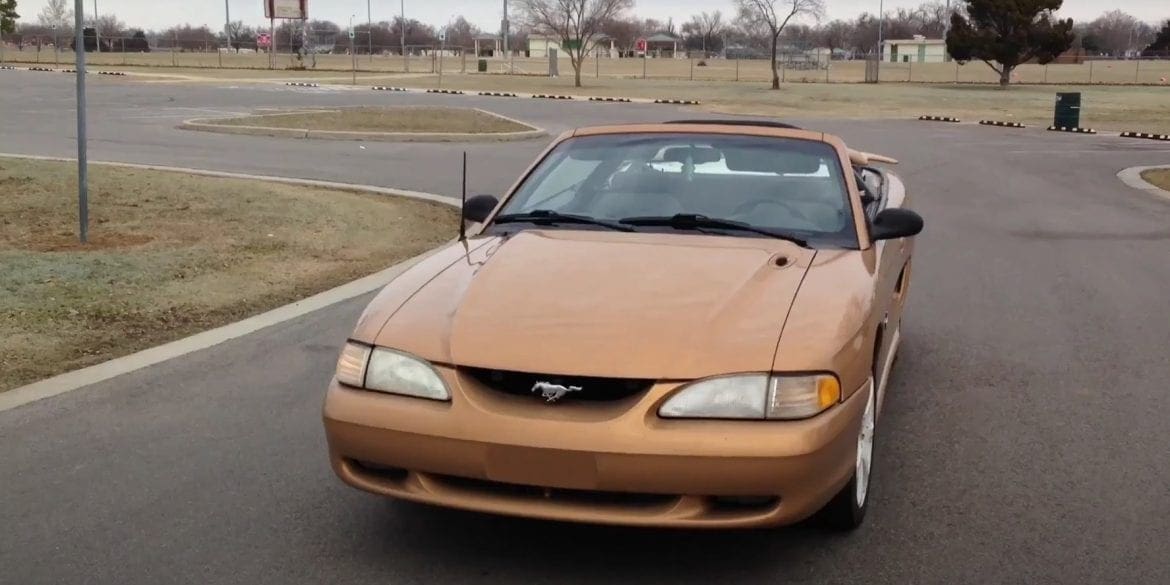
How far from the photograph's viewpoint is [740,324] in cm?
395

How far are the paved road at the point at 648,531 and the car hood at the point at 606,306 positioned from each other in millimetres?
750

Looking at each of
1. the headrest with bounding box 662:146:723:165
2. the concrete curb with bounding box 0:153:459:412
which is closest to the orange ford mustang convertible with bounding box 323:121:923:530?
the headrest with bounding box 662:146:723:165

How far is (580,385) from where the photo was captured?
3.71 m

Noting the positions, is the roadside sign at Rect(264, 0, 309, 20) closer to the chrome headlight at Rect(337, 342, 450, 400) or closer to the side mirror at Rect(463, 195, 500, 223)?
the side mirror at Rect(463, 195, 500, 223)

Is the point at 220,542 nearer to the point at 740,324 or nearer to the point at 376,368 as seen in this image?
the point at 376,368

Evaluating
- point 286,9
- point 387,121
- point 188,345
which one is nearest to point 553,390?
point 188,345

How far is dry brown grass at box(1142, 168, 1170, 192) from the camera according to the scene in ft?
57.2

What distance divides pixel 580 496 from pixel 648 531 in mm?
693

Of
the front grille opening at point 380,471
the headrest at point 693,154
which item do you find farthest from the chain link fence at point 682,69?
the front grille opening at point 380,471

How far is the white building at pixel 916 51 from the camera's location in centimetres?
10647

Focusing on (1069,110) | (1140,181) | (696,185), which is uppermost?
(1069,110)

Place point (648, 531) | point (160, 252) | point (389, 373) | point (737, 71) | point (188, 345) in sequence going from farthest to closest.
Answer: point (737, 71) < point (160, 252) < point (188, 345) < point (648, 531) < point (389, 373)

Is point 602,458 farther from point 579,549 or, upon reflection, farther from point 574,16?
point 574,16

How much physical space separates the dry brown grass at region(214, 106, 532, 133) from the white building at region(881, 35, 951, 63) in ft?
270
